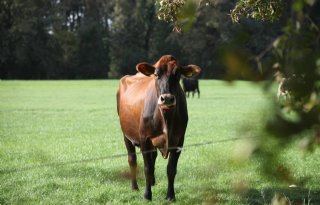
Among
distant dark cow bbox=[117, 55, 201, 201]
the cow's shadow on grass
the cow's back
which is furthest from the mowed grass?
the cow's back

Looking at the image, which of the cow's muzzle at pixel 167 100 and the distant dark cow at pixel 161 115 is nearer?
the cow's muzzle at pixel 167 100

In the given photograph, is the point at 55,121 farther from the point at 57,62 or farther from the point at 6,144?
the point at 57,62

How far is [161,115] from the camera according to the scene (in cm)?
589

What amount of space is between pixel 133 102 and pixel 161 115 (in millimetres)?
938

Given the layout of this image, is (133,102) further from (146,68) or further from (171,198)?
(171,198)

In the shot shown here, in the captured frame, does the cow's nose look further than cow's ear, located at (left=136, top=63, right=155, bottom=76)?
No

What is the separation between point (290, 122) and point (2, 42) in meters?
65.9

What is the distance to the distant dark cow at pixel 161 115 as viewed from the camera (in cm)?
576

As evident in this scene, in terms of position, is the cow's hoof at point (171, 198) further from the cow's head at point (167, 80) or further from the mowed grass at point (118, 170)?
the cow's head at point (167, 80)

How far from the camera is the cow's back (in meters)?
6.55

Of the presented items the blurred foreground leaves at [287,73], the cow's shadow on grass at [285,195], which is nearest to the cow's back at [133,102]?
the cow's shadow on grass at [285,195]

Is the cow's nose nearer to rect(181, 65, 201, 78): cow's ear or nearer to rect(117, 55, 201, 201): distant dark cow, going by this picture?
rect(117, 55, 201, 201): distant dark cow

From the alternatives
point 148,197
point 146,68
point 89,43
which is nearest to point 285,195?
point 148,197

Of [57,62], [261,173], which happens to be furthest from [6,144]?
[57,62]
